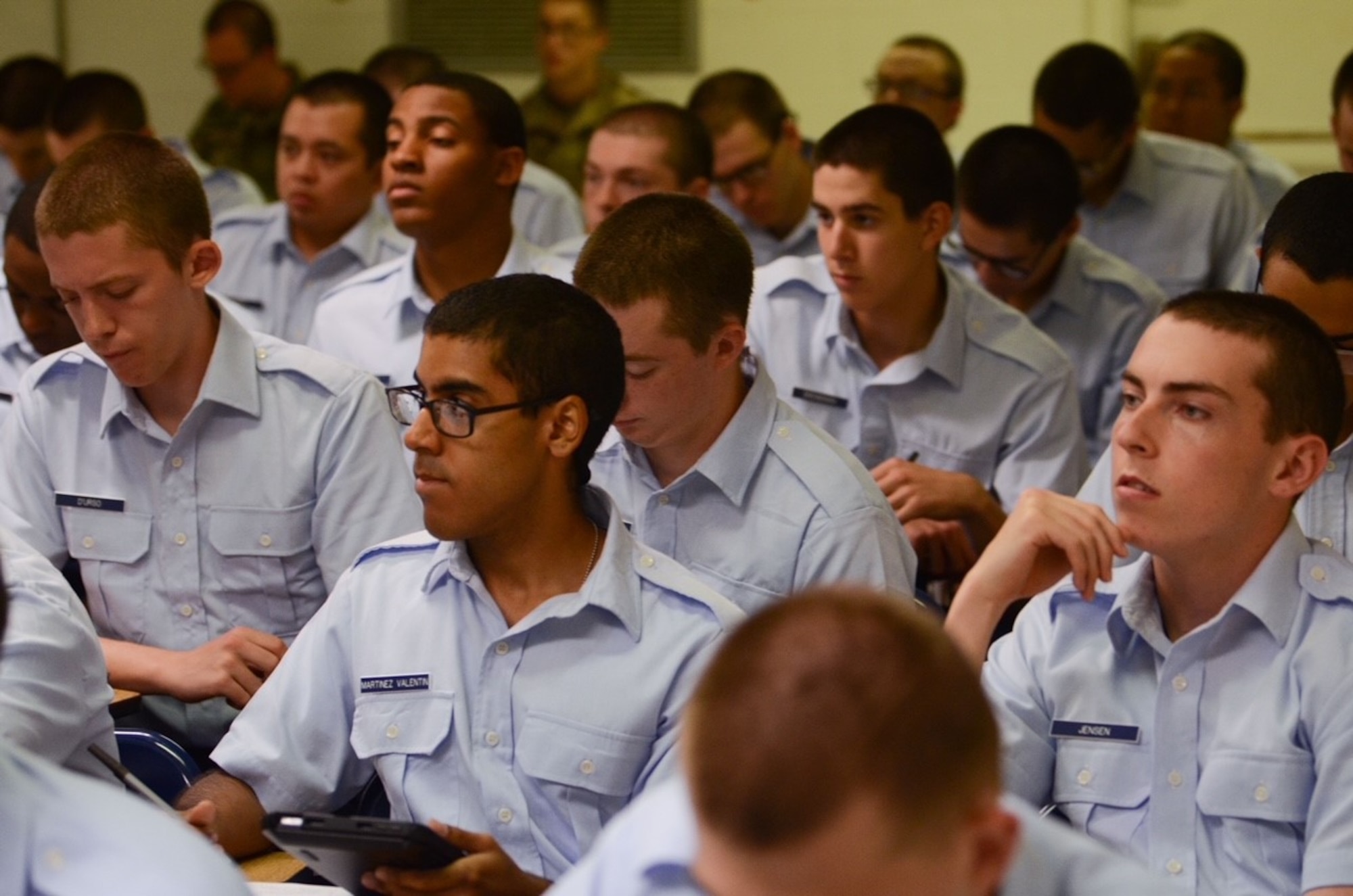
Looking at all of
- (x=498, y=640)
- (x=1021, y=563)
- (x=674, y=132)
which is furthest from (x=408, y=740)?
Result: (x=674, y=132)

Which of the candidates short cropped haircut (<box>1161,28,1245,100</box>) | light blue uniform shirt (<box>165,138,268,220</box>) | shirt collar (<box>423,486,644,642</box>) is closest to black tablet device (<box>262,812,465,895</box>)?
shirt collar (<box>423,486,644,642</box>)

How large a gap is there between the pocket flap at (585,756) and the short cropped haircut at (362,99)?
115 inches

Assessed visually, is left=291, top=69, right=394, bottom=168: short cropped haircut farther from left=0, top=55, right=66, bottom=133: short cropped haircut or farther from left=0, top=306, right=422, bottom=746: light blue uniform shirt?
left=0, top=306, right=422, bottom=746: light blue uniform shirt

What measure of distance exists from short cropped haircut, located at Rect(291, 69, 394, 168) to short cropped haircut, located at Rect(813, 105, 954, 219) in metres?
1.46

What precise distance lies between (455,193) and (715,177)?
1.27m

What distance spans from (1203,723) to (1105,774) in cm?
13

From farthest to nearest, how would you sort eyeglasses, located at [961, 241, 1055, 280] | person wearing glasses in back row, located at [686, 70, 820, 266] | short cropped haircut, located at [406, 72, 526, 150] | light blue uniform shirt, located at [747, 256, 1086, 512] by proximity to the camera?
1. person wearing glasses in back row, located at [686, 70, 820, 266]
2. eyeglasses, located at [961, 241, 1055, 280]
3. short cropped haircut, located at [406, 72, 526, 150]
4. light blue uniform shirt, located at [747, 256, 1086, 512]

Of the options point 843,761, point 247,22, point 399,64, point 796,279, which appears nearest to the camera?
point 843,761

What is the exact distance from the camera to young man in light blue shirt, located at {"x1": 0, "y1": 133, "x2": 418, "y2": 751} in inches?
107

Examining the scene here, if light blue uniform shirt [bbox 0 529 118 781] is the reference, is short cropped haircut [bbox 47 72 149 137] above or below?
above

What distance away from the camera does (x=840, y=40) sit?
6520mm

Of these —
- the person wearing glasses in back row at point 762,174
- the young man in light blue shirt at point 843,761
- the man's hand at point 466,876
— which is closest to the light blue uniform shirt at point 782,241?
the person wearing glasses in back row at point 762,174

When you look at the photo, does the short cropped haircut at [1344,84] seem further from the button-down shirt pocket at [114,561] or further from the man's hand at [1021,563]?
the button-down shirt pocket at [114,561]

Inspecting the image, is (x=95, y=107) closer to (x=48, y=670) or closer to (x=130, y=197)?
(x=130, y=197)
